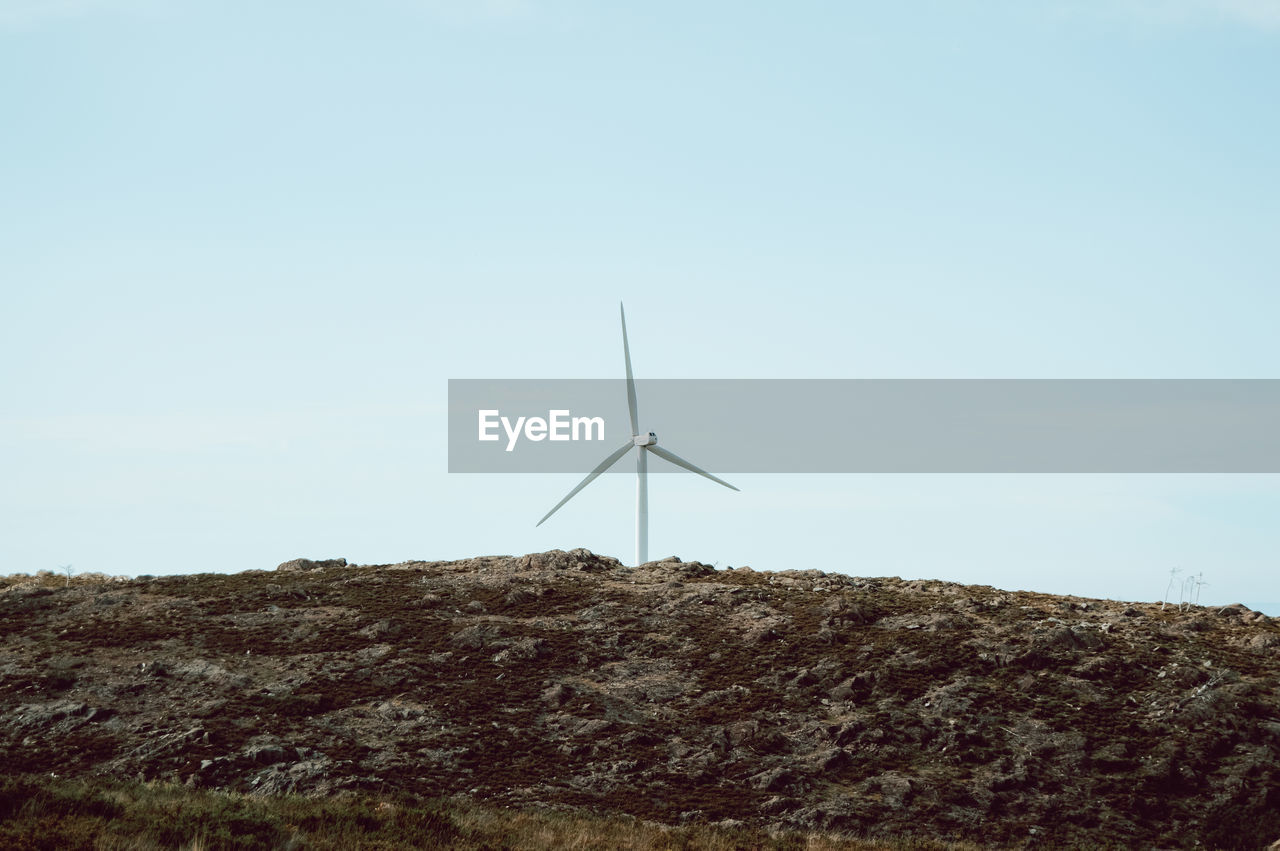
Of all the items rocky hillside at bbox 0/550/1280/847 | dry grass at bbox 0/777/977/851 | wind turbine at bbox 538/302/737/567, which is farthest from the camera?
wind turbine at bbox 538/302/737/567

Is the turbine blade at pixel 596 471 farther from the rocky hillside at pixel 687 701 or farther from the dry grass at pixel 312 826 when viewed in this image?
the dry grass at pixel 312 826

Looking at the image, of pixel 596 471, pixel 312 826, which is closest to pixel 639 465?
pixel 596 471

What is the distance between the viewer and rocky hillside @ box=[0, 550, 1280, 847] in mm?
33469

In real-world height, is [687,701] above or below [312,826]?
above

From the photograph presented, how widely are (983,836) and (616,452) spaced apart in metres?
33.8

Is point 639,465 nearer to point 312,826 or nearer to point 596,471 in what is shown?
point 596,471

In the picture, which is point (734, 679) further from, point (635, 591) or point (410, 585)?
point (410, 585)

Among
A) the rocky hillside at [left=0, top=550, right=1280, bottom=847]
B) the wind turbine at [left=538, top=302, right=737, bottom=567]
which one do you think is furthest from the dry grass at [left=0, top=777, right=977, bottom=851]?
the wind turbine at [left=538, top=302, right=737, bottom=567]

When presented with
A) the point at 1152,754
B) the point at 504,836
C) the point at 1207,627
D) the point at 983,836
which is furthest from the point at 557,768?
the point at 1207,627

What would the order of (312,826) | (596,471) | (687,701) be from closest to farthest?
(312,826), (687,701), (596,471)

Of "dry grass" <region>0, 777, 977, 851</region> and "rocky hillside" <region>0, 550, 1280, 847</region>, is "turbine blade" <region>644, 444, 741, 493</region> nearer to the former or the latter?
"rocky hillside" <region>0, 550, 1280, 847</region>

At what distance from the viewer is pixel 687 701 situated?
3938 cm

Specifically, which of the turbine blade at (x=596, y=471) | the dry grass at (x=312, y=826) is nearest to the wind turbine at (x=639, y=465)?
the turbine blade at (x=596, y=471)

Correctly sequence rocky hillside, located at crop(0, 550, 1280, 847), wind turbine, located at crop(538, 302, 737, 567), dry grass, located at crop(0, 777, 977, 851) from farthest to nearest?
wind turbine, located at crop(538, 302, 737, 567), rocky hillside, located at crop(0, 550, 1280, 847), dry grass, located at crop(0, 777, 977, 851)
